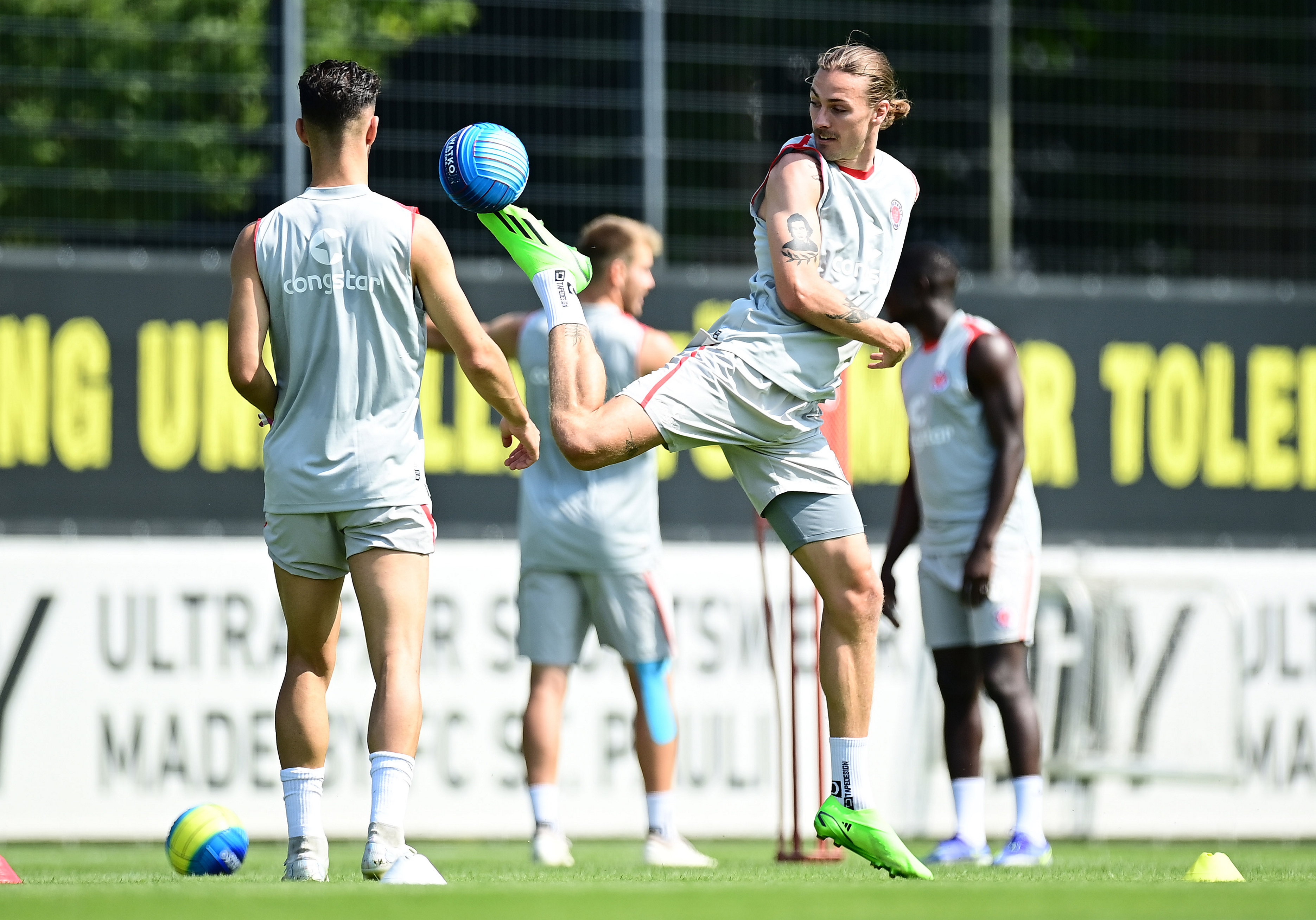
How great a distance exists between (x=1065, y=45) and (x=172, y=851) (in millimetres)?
7825

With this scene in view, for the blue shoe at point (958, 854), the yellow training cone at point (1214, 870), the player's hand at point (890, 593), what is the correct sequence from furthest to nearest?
1. the player's hand at point (890, 593)
2. the blue shoe at point (958, 854)
3. the yellow training cone at point (1214, 870)

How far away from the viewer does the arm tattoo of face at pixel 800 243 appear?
5367mm

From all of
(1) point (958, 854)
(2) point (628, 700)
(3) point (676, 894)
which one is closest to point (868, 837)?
(3) point (676, 894)

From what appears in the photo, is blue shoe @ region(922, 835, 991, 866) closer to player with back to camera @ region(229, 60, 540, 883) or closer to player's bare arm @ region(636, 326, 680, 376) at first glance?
player's bare arm @ region(636, 326, 680, 376)

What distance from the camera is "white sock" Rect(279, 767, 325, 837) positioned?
5195 mm

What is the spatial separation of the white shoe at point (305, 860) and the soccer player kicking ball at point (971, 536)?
242 cm

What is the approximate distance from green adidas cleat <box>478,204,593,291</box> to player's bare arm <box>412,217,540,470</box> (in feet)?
1.20

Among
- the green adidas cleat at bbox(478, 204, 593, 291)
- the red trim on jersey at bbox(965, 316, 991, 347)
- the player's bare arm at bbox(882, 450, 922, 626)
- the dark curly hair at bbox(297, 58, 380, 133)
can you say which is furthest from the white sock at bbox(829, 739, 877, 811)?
the dark curly hair at bbox(297, 58, 380, 133)

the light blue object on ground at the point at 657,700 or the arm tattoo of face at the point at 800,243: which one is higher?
the arm tattoo of face at the point at 800,243

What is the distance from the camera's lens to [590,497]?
23.3 feet

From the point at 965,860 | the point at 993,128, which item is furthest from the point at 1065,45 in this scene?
the point at 965,860

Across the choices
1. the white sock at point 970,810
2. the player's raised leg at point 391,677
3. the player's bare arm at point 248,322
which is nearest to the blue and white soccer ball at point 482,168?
the player's bare arm at point 248,322

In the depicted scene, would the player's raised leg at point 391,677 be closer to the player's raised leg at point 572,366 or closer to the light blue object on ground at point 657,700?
the player's raised leg at point 572,366

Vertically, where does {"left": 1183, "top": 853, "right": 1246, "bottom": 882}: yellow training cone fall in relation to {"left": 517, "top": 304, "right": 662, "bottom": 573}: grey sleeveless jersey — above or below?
below
